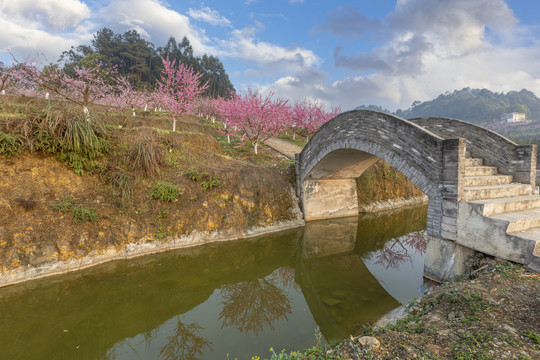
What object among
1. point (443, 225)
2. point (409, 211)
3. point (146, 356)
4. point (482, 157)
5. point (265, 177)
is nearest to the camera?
point (146, 356)

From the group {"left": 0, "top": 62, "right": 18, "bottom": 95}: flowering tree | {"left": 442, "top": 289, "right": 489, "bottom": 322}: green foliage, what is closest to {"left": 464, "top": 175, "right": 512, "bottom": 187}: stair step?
{"left": 442, "top": 289, "right": 489, "bottom": 322}: green foliage

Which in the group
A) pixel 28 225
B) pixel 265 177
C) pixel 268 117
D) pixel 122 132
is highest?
pixel 268 117

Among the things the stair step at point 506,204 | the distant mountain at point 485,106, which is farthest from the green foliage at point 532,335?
the distant mountain at point 485,106

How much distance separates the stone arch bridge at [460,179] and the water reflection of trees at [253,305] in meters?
4.19

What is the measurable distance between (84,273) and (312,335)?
22.9 feet

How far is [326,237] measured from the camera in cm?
1154

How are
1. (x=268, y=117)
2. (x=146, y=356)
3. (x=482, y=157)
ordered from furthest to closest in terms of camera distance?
(x=268, y=117) < (x=482, y=157) < (x=146, y=356)

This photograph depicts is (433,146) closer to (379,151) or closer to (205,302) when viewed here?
(379,151)

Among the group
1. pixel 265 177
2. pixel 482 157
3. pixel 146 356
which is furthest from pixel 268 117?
pixel 146 356

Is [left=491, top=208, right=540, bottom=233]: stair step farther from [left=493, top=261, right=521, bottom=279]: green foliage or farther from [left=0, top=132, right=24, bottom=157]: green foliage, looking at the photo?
[left=0, top=132, right=24, bottom=157]: green foliage

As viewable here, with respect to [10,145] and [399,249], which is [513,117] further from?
[10,145]

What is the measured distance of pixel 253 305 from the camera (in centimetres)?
640

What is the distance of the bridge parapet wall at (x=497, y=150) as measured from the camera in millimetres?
7109

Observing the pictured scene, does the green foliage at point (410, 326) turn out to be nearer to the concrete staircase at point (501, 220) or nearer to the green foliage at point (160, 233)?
the concrete staircase at point (501, 220)
